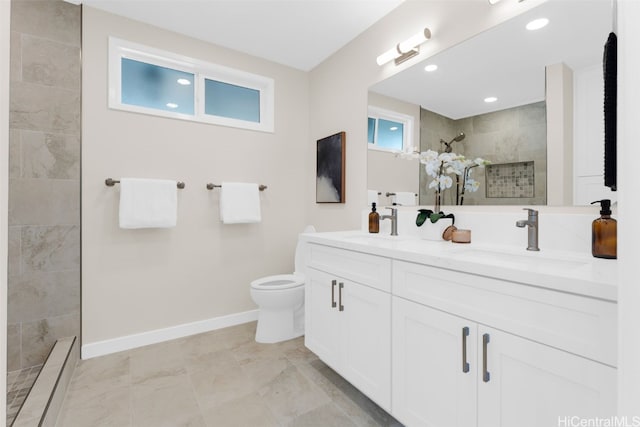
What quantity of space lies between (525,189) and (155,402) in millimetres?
2187

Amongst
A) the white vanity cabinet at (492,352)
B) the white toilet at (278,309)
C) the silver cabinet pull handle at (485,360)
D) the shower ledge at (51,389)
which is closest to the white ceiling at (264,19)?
the white vanity cabinet at (492,352)

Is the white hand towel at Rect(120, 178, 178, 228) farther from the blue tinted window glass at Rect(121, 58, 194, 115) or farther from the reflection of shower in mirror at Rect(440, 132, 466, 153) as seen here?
the reflection of shower in mirror at Rect(440, 132, 466, 153)

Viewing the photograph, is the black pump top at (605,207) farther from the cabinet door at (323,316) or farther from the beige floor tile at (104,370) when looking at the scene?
the beige floor tile at (104,370)

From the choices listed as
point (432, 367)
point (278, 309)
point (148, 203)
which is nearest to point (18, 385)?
point (148, 203)

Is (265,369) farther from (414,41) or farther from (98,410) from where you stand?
(414,41)

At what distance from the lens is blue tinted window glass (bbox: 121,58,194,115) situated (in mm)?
2328

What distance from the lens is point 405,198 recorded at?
205 cm

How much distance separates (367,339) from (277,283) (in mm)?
1180

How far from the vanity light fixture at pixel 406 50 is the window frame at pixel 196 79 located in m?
1.18

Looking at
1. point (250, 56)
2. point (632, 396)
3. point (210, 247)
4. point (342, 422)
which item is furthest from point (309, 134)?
point (632, 396)

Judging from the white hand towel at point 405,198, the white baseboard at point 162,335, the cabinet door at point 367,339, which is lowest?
the white baseboard at point 162,335

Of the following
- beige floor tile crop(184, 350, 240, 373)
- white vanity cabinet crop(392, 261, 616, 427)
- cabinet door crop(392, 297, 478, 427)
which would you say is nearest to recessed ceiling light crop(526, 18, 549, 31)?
white vanity cabinet crop(392, 261, 616, 427)

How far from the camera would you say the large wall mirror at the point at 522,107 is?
1.25 m

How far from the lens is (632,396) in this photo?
53 cm
